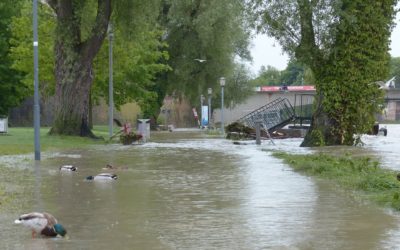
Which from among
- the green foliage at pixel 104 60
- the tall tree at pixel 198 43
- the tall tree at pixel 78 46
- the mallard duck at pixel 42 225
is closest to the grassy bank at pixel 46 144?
the tall tree at pixel 78 46

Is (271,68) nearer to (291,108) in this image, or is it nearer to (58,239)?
(291,108)

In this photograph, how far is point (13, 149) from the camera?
925 inches

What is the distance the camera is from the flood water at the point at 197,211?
7.62 m

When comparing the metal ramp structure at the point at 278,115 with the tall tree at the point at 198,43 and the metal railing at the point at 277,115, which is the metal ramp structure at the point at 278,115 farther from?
the tall tree at the point at 198,43

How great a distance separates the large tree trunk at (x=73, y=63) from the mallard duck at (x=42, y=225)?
25427 mm

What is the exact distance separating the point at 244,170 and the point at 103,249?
9.50m

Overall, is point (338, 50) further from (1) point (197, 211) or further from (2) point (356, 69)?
(1) point (197, 211)

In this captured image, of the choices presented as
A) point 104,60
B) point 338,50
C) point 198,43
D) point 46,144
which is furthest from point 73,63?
point 198,43

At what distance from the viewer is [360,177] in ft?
44.3

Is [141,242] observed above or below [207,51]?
below

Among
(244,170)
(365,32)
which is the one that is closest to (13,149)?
(244,170)

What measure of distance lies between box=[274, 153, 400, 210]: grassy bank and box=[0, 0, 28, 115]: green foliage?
139 ft

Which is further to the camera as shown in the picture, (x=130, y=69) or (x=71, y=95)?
(x=130, y=69)

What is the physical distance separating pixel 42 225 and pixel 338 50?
21635 mm
